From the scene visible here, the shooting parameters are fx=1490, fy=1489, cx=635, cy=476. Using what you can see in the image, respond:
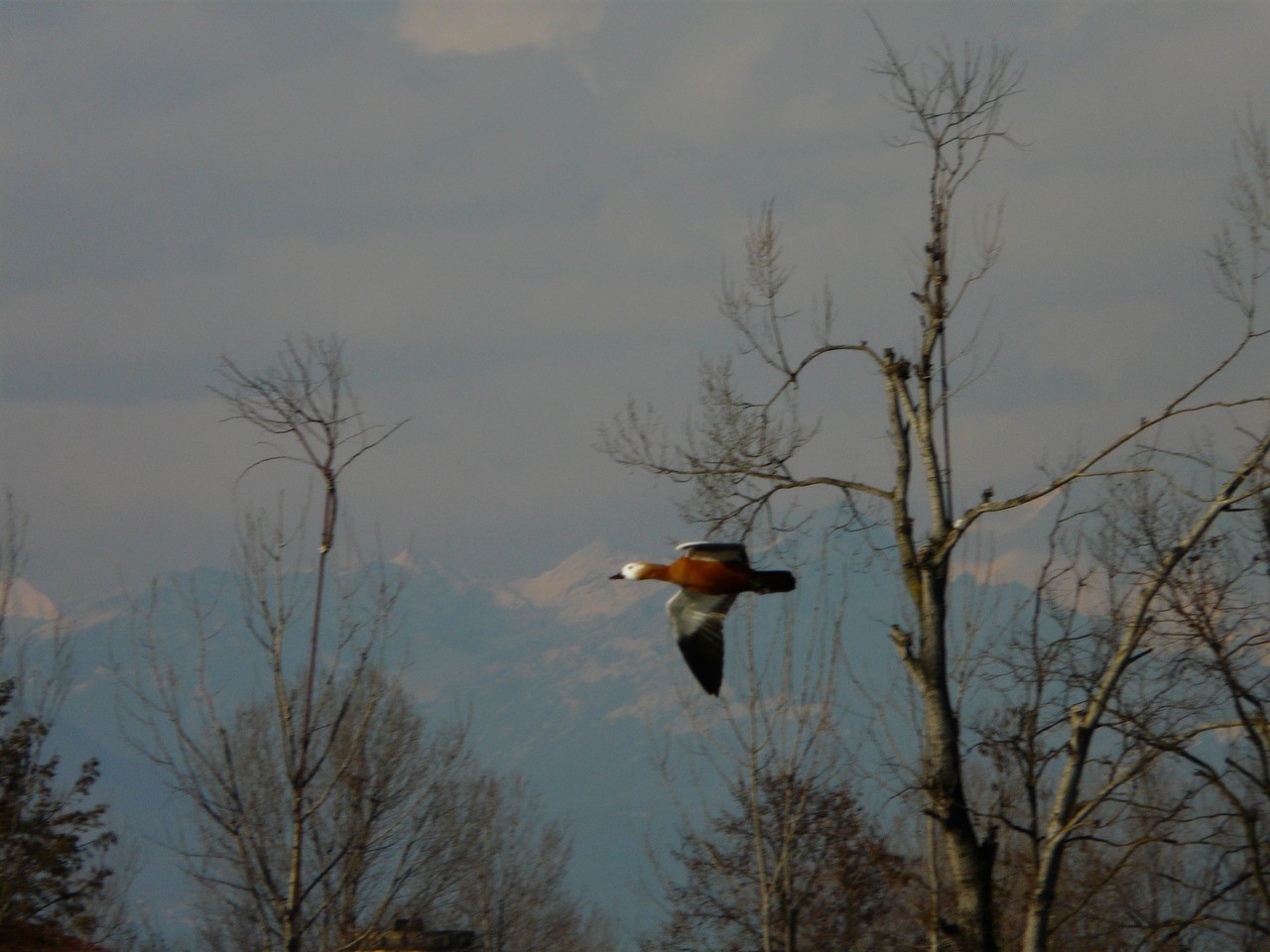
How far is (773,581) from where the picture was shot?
11.0 metres

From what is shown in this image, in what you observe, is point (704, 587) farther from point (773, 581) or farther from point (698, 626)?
point (773, 581)

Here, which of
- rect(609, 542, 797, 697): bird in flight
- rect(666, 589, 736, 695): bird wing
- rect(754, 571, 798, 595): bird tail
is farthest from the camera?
rect(666, 589, 736, 695): bird wing

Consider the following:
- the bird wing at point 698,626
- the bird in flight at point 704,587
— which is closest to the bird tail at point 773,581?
the bird in flight at point 704,587

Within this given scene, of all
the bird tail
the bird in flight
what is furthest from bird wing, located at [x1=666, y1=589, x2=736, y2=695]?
the bird tail

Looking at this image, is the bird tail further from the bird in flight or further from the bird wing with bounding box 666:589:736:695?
the bird wing with bounding box 666:589:736:695

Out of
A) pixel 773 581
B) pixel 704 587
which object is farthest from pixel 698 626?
pixel 773 581

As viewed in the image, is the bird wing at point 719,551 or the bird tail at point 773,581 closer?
the bird tail at point 773,581

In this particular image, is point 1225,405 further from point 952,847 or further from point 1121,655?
point 952,847

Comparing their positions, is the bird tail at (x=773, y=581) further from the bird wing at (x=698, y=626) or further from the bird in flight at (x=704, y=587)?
the bird wing at (x=698, y=626)

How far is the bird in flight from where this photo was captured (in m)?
11.2

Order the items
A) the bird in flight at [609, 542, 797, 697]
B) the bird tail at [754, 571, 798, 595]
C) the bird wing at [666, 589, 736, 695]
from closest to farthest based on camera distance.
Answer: the bird tail at [754, 571, 798, 595], the bird in flight at [609, 542, 797, 697], the bird wing at [666, 589, 736, 695]

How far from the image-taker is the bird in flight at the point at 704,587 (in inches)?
439

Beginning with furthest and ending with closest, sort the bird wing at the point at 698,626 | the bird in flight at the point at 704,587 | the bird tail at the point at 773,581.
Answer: the bird wing at the point at 698,626
the bird in flight at the point at 704,587
the bird tail at the point at 773,581

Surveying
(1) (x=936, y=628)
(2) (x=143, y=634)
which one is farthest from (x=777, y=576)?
(2) (x=143, y=634)
